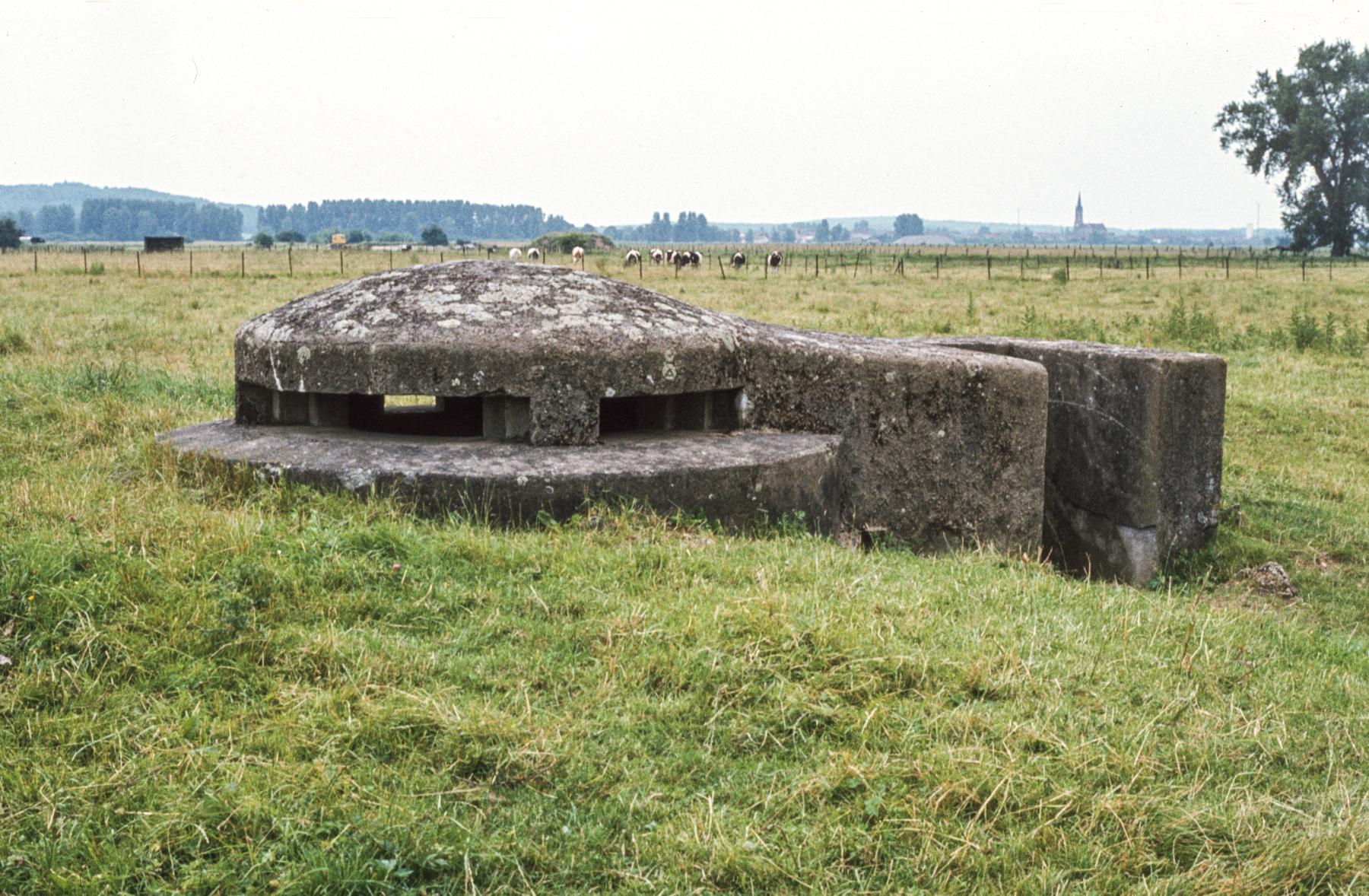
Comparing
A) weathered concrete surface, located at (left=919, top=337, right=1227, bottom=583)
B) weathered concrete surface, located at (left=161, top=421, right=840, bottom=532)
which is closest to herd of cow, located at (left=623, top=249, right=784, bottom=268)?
weathered concrete surface, located at (left=919, top=337, right=1227, bottom=583)

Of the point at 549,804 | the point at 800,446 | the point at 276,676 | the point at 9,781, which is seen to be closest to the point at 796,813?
the point at 549,804

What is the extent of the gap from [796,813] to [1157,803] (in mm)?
1016

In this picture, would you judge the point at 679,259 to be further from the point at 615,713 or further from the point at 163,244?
the point at 163,244

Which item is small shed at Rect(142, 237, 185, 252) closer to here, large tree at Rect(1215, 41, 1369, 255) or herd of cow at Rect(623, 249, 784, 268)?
herd of cow at Rect(623, 249, 784, 268)

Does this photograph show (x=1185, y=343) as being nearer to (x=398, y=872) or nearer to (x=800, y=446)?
(x=800, y=446)

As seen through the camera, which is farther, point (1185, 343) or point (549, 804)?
point (1185, 343)

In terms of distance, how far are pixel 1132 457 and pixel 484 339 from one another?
14.6 feet

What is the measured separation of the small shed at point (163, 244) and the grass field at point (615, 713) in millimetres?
81030

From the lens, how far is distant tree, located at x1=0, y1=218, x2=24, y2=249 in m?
79.1

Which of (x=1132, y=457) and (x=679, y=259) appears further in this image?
(x=679, y=259)

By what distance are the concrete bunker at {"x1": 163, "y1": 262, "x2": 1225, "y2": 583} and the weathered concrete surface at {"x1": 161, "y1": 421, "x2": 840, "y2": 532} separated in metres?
0.01

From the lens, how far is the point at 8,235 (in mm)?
80438

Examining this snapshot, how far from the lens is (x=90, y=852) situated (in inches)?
120

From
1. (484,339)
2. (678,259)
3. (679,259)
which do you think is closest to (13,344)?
(484,339)
